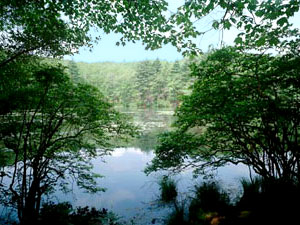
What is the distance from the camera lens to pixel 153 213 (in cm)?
625

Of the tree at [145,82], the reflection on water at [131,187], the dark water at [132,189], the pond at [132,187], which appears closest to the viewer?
the dark water at [132,189]

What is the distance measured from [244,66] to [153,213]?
498 centimetres

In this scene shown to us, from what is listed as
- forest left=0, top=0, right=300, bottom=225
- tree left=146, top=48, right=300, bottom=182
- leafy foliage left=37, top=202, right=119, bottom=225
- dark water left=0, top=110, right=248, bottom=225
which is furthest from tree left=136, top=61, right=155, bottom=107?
tree left=146, top=48, right=300, bottom=182

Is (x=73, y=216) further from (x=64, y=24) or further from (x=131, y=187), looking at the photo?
(x=64, y=24)

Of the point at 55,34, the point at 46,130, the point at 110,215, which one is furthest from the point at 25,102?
the point at 110,215

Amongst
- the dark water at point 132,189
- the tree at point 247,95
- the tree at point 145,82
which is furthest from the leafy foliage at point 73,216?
the tree at point 145,82

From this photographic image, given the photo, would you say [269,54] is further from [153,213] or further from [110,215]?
[110,215]

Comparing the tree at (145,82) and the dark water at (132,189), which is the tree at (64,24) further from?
the tree at (145,82)

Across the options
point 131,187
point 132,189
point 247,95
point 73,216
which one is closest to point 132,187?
point 131,187

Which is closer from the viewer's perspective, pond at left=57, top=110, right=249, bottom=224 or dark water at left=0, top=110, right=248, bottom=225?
dark water at left=0, top=110, right=248, bottom=225

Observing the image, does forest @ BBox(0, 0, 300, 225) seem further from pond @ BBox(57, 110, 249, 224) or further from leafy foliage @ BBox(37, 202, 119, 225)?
→ pond @ BBox(57, 110, 249, 224)

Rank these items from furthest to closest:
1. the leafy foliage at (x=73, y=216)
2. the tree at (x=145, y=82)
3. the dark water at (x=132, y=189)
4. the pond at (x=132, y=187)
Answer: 1. the tree at (x=145, y=82)
2. the pond at (x=132, y=187)
3. the dark water at (x=132, y=189)
4. the leafy foliage at (x=73, y=216)

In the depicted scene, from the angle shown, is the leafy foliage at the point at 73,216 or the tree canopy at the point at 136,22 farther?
the leafy foliage at the point at 73,216

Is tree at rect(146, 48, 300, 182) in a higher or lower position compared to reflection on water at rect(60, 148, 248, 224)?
higher
